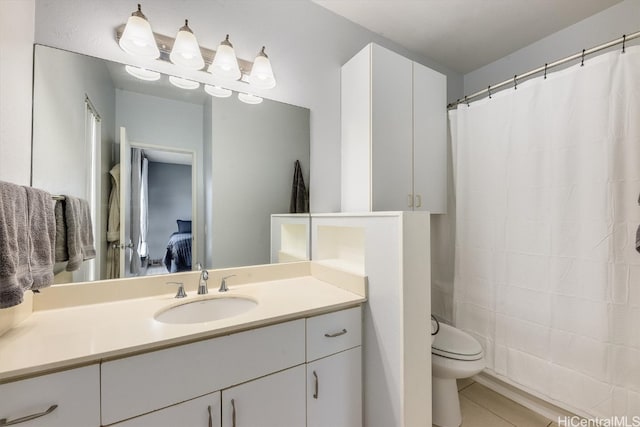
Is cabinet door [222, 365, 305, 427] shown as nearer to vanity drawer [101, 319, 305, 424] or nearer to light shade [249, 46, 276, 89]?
vanity drawer [101, 319, 305, 424]

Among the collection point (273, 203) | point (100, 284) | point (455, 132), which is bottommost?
point (100, 284)

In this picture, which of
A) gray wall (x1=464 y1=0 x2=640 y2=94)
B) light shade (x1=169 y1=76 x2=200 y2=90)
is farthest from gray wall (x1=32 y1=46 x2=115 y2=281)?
gray wall (x1=464 y1=0 x2=640 y2=94)

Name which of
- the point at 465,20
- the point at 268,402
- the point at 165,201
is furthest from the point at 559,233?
the point at 165,201

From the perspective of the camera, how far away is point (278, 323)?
103 cm

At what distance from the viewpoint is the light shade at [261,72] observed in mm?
1483

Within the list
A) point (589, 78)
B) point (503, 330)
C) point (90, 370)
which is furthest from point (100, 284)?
point (589, 78)

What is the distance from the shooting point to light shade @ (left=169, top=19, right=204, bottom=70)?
4.14 ft

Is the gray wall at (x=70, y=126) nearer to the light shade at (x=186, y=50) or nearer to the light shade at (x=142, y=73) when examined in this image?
the light shade at (x=142, y=73)

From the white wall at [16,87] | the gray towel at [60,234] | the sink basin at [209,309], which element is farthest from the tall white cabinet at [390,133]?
the white wall at [16,87]

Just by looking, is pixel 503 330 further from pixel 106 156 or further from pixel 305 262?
pixel 106 156

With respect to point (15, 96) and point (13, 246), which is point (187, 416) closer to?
point (13, 246)

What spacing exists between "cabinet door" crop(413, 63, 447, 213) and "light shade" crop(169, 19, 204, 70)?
1337 millimetres

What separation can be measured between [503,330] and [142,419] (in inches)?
81.3
